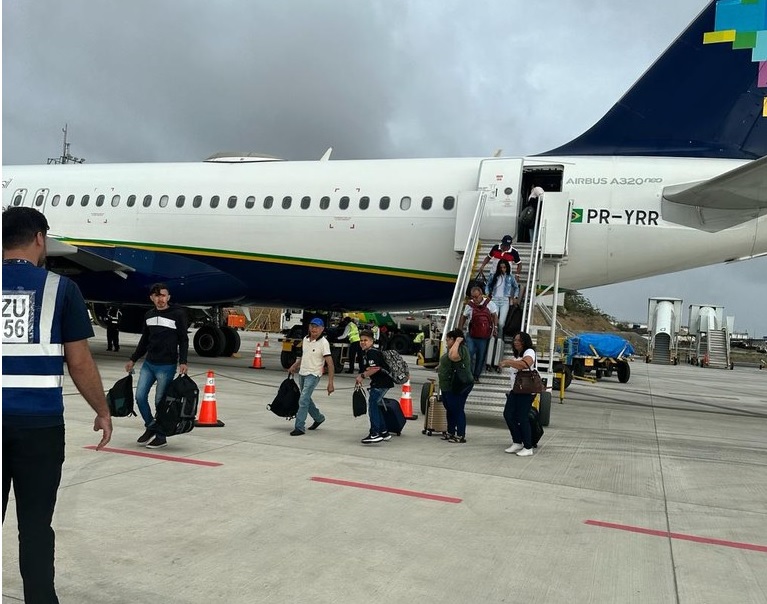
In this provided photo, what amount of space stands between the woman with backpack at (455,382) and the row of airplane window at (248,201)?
6043mm

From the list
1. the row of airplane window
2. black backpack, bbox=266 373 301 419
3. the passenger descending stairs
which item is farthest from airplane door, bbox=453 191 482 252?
the passenger descending stairs

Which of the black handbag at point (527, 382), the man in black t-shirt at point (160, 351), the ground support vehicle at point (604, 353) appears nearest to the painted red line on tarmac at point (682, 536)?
the black handbag at point (527, 382)

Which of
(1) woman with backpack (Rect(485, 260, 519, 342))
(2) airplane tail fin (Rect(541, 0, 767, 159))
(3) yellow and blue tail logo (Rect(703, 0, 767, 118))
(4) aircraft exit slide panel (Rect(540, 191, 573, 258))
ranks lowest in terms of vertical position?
(1) woman with backpack (Rect(485, 260, 519, 342))

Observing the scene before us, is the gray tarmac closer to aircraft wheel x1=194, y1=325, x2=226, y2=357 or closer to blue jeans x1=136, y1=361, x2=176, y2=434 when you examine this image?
blue jeans x1=136, y1=361, x2=176, y2=434

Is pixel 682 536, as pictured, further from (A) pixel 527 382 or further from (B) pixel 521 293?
(B) pixel 521 293

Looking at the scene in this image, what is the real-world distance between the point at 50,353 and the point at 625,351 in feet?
69.0

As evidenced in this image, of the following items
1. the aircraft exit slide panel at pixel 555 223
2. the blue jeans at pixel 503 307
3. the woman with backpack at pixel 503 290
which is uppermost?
the aircraft exit slide panel at pixel 555 223

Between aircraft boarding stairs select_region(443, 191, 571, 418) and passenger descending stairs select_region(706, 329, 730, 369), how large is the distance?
103 feet

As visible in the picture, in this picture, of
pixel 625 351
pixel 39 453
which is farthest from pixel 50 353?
pixel 625 351

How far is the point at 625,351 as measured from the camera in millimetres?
21766

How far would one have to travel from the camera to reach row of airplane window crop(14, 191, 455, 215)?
13969 mm

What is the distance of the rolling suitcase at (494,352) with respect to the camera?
10.6m

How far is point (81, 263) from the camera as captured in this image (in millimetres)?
15781

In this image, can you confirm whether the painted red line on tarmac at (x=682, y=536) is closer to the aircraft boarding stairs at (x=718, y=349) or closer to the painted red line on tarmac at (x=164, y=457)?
the painted red line on tarmac at (x=164, y=457)
